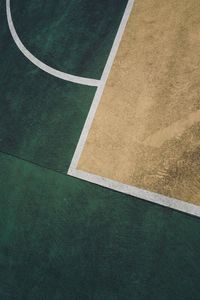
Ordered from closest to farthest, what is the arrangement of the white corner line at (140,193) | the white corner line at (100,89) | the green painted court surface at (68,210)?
1. the green painted court surface at (68,210)
2. the white corner line at (140,193)
3. the white corner line at (100,89)

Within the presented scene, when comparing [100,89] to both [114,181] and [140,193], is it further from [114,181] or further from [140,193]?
[140,193]

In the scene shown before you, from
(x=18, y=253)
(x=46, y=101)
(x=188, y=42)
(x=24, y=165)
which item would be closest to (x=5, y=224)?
(x=18, y=253)

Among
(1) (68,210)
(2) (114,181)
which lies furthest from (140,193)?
(1) (68,210)

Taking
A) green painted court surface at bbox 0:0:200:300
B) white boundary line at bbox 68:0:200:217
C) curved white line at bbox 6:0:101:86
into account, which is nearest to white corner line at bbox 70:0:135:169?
white boundary line at bbox 68:0:200:217

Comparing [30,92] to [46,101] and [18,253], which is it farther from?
[18,253]

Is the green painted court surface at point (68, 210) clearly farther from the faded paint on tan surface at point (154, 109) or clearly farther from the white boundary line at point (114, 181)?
the faded paint on tan surface at point (154, 109)

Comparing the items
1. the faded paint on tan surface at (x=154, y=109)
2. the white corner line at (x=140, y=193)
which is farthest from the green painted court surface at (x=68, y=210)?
the faded paint on tan surface at (x=154, y=109)
